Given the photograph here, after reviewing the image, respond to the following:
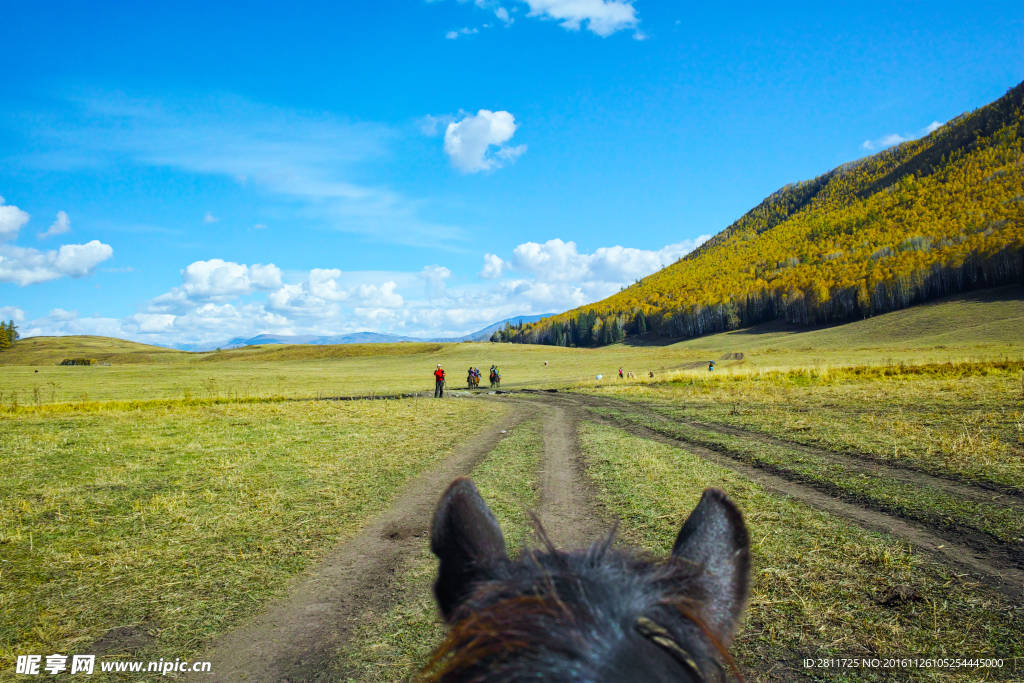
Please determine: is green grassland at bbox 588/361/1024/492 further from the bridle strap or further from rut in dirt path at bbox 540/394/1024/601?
the bridle strap

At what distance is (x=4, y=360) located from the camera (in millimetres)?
91188

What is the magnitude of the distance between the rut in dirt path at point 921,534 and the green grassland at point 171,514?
281 inches

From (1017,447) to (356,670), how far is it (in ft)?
41.6

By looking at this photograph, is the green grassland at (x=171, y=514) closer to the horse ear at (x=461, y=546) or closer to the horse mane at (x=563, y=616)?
the horse ear at (x=461, y=546)

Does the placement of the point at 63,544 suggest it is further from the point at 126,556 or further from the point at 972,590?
the point at 972,590

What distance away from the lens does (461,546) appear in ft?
5.28

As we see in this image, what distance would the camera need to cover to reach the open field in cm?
407

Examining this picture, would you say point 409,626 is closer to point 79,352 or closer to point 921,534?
point 921,534

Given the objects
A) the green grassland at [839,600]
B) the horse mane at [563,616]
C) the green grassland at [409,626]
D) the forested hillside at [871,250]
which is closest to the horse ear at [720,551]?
the horse mane at [563,616]

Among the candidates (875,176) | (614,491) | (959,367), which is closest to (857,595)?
(614,491)

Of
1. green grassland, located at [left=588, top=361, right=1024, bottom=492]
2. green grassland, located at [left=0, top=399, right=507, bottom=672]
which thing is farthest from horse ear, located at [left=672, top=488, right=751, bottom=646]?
green grassland, located at [left=588, top=361, right=1024, bottom=492]

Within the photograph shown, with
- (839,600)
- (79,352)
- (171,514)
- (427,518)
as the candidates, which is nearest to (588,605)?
(839,600)

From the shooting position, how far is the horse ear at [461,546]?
1.56 metres

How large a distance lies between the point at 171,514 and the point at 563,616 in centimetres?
878
